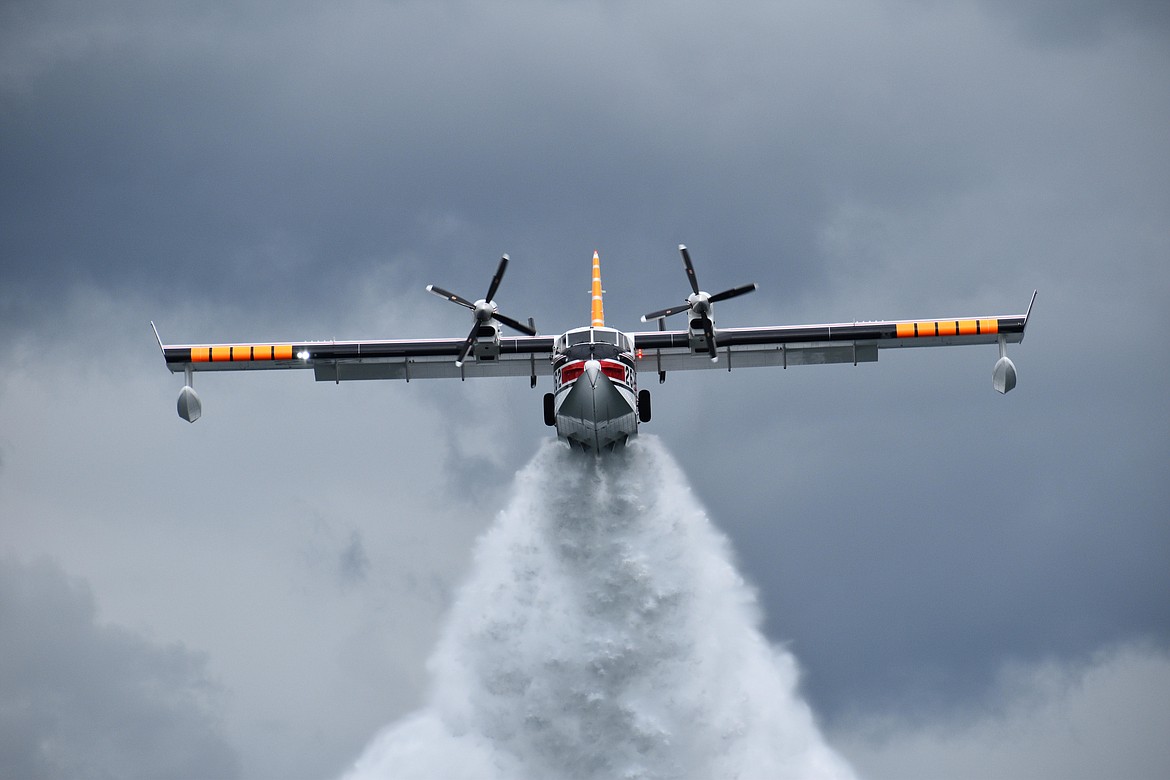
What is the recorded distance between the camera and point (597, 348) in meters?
56.7

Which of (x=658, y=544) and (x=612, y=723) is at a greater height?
(x=658, y=544)

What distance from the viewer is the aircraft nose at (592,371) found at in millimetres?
56000

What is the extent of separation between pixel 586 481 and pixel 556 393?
13.9 feet

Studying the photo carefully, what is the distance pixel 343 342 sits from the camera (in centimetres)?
6034

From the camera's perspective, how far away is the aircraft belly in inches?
2208

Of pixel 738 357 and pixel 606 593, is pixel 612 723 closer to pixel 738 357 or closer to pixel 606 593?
pixel 606 593

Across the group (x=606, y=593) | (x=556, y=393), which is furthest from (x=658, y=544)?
(x=556, y=393)

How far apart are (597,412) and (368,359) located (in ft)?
24.3

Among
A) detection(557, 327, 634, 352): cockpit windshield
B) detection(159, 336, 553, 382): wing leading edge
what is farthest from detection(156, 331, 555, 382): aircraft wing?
detection(557, 327, 634, 352): cockpit windshield

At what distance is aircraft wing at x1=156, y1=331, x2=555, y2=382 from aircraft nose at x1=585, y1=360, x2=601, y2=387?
11.8 feet

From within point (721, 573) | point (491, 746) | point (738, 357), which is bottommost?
point (491, 746)

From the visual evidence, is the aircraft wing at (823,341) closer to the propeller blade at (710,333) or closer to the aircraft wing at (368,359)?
the propeller blade at (710,333)

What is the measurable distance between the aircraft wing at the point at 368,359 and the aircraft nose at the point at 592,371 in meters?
3.61

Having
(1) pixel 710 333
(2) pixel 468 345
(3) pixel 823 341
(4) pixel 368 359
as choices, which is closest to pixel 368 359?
(4) pixel 368 359
